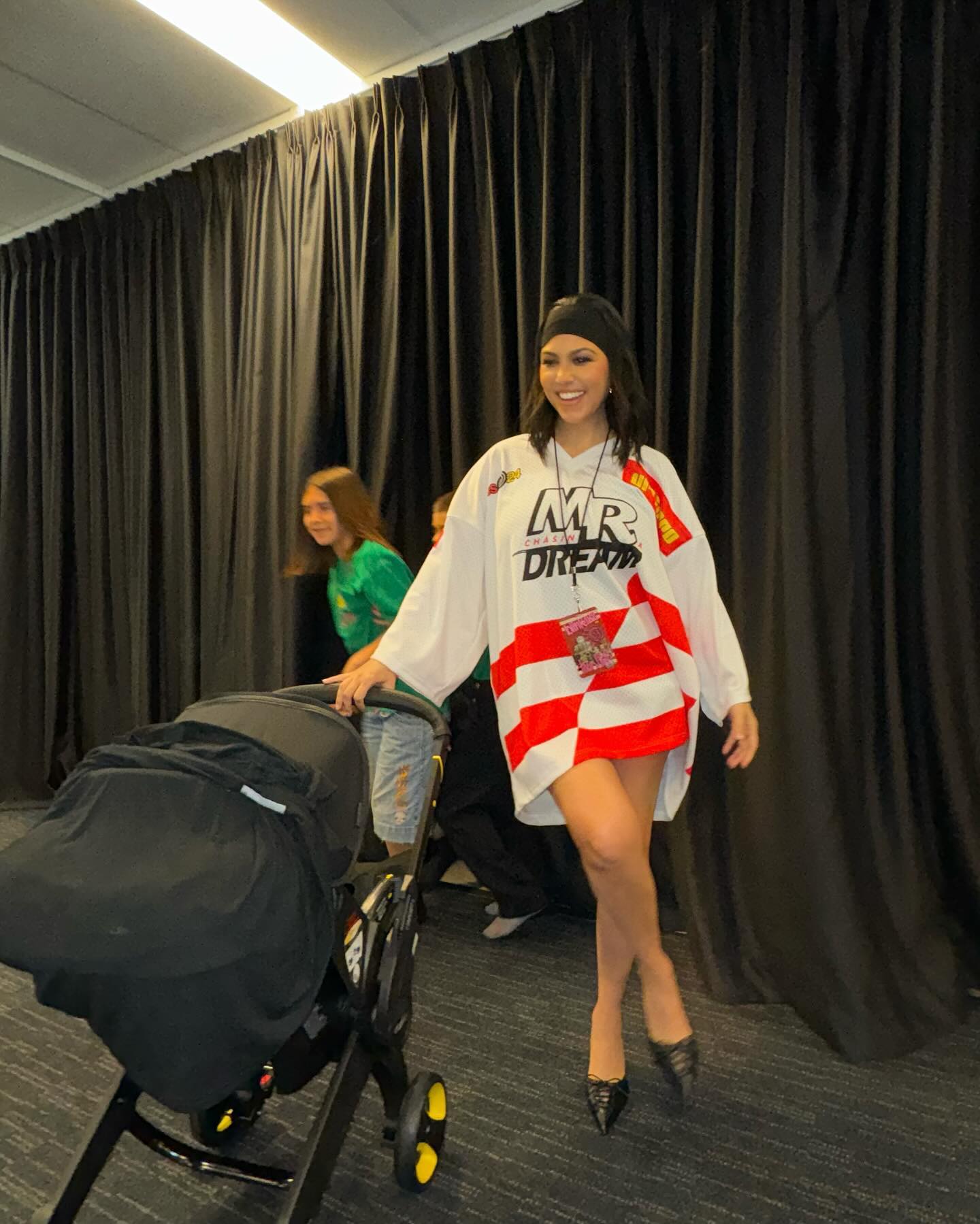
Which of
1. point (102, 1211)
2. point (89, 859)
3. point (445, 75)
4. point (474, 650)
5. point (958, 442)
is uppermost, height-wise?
point (445, 75)

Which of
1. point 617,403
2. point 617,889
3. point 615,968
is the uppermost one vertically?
point 617,403

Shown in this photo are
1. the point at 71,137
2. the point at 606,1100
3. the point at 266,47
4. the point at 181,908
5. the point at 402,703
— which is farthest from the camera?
the point at 71,137

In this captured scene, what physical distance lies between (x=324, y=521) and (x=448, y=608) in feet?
3.20

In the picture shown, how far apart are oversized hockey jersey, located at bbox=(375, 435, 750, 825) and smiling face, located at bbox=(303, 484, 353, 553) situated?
2.86ft

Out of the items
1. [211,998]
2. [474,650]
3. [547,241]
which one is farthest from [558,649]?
[547,241]

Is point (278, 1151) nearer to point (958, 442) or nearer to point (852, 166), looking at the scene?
point (958, 442)

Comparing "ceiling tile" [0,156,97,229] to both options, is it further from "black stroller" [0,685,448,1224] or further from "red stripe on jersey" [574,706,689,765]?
"red stripe on jersey" [574,706,689,765]

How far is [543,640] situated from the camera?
65.7 inches

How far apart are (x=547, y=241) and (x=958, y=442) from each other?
1262mm

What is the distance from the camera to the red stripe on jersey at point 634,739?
5.32 feet

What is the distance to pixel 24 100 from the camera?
10.6 ft

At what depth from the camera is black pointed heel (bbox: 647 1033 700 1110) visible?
1.69 m

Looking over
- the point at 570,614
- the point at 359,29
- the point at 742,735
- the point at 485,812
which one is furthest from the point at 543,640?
the point at 359,29

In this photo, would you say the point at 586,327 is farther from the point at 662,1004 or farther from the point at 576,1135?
the point at 576,1135
